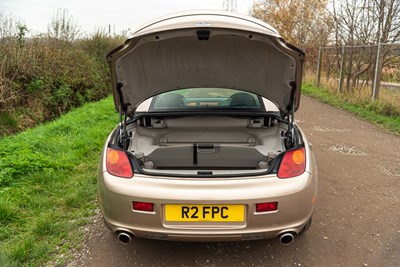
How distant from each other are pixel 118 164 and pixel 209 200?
0.74 meters

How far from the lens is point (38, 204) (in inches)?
135

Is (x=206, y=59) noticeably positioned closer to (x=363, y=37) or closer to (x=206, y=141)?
(x=206, y=141)

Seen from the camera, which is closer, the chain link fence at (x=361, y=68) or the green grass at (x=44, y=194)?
the green grass at (x=44, y=194)

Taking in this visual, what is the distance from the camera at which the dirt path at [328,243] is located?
2637 mm

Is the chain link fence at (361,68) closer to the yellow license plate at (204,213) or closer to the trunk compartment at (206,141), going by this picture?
the trunk compartment at (206,141)

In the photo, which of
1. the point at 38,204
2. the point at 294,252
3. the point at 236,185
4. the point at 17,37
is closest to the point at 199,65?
the point at 236,185

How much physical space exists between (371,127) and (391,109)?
149 cm

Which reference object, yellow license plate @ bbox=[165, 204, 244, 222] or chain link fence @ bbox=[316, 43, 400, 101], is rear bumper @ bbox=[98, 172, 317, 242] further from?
chain link fence @ bbox=[316, 43, 400, 101]

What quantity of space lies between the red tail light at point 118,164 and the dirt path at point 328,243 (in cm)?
76

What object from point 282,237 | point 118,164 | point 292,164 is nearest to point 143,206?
point 118,164

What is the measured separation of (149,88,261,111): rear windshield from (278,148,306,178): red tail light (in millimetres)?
953

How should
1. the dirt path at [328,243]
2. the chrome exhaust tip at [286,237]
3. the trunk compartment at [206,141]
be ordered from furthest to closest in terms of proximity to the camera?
the trunk compartment at [206,141], the dirt path at [328,243], the chrome exhaust tip at [286,237]

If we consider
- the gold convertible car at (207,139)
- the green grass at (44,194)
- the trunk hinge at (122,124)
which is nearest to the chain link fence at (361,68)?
the gold convertible car at (207,139)

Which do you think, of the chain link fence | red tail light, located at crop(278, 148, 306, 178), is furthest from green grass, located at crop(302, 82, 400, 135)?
red tail light, located at crop(278, 148, 306, 178)
